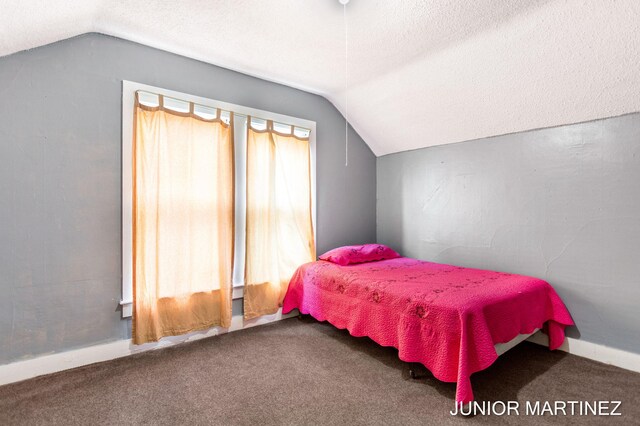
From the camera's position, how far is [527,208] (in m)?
2.63

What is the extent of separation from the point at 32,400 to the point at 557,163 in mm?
3891

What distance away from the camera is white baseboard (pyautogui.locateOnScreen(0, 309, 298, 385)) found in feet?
6.36

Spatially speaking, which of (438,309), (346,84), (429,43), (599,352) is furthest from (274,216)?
(599,352)

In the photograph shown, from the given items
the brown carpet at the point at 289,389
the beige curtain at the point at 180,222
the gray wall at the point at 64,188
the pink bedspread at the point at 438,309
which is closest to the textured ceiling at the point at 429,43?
the gray wall at the point at 64,188

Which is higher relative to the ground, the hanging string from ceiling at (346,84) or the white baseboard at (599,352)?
the hanging string from ceiling at (346,84)

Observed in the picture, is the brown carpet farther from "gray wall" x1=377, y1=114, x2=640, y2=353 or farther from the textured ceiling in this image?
the textured ceiling

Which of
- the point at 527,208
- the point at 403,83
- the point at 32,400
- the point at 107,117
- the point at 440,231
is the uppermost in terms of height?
the point at 403,83

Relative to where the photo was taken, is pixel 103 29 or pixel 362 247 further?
pixel 362 247

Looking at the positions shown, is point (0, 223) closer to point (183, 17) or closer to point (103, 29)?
point (103, 29)

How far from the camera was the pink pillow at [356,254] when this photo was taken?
2979 millimetres

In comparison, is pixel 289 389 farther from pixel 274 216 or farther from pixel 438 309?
pixel 274 216

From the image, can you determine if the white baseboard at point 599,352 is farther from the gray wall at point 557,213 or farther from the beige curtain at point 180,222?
the beige curtain at point 180,222

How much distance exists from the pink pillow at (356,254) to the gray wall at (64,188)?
70.7 inches

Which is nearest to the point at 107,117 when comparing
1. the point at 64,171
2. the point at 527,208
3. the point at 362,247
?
the point at 64,171
